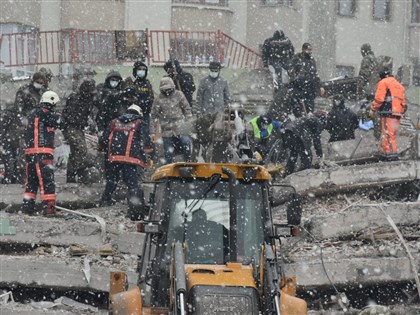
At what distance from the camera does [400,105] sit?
706 inches

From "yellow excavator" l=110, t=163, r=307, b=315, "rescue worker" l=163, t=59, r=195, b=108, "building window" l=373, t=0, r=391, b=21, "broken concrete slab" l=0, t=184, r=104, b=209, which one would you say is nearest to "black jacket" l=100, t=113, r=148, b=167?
"broken concrete slab" l=0, t=184, r=104, b=209

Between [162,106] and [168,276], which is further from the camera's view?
[162,106]

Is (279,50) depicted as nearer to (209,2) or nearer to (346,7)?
(209,2)

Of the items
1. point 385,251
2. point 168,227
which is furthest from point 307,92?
point 168,227

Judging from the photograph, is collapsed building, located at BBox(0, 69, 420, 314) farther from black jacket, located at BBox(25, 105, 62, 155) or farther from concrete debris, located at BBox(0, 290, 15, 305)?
black jacket, located at BBox(25, 105, 62, 155)

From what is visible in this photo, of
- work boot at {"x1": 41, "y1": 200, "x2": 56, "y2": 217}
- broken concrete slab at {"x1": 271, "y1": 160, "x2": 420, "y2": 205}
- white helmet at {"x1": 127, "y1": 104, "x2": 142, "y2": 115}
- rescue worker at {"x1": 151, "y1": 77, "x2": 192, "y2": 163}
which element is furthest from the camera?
broken concrete slab at {"x1": 271, "y1": 160, "x2": 420, "y2": 205}

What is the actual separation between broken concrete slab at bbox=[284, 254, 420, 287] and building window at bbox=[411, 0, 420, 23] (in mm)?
23157

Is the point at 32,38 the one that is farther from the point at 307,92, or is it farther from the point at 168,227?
the point at 168,227

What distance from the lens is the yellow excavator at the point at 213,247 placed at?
938cm

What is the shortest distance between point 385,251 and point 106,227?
4.03m

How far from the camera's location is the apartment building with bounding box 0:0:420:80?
31.3 metres

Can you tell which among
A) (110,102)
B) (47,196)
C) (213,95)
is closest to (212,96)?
(213,95)

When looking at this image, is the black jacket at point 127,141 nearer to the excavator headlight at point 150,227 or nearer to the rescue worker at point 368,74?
the excavator headlight at point 150,227

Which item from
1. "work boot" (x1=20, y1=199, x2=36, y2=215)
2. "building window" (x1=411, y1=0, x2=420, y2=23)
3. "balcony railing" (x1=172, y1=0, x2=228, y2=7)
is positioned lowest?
"work boot" (x1=20, y1=199, x2=36, y2=215)
